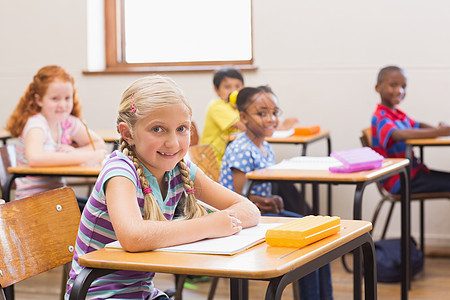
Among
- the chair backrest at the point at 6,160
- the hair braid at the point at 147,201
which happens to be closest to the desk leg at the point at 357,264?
the hair braid at the point at 147,201

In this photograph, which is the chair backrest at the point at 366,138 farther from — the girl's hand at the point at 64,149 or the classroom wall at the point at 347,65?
the girl's hand at the point at 64,149

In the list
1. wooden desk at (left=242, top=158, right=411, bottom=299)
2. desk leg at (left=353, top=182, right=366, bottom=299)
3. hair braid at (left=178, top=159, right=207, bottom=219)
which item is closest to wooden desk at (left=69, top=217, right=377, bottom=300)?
hair braid at (left=178, top=159, right=207, bottom=219)

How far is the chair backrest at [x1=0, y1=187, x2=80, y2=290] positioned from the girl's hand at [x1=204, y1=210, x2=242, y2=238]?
0.46 metres

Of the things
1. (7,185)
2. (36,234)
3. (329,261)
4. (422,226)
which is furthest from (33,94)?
(422,226)

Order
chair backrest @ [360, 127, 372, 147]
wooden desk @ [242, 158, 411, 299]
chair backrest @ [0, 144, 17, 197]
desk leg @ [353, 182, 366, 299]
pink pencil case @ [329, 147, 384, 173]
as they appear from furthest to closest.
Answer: chair backrest @ [360, 127, 372, 147], chair backrest @ [0, 144, 17, 197], pink pencil case @ [329, 147, 384, 173], wooden desk @ [242, 158, 411, 299], desk leg @ [353, 182, 366, 299]

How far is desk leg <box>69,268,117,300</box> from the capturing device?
137cm

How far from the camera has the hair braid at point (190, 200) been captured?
1750 mm

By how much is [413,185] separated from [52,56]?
9.49ft

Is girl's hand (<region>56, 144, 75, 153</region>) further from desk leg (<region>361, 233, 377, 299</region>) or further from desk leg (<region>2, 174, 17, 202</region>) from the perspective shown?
desk leg (<region>361, 233, 377, 299</region>)

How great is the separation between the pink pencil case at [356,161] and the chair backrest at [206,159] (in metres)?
0.51

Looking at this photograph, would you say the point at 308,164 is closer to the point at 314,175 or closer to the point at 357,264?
the point at 314,175

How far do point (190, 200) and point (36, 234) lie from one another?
1.29 ft

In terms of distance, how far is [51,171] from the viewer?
9.89ft

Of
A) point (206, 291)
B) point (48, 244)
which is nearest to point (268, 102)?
point (206, 291)
